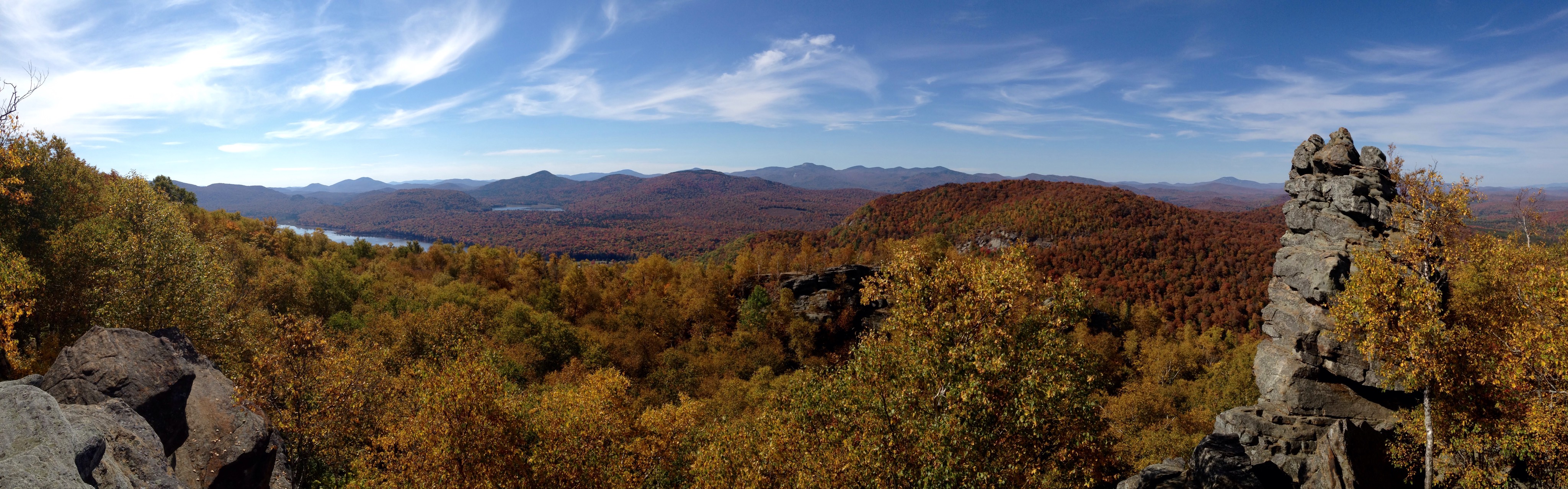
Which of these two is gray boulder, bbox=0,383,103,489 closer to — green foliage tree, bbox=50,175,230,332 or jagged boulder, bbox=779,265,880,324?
green foliage tree, bbox=50,175,230,332

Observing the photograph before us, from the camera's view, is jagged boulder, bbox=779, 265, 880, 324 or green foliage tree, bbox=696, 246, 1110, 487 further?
jagged boulder, bbox=779, 265, 880, 324

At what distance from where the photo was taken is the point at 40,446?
37.5ft

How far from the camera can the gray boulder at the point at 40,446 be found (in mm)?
10594

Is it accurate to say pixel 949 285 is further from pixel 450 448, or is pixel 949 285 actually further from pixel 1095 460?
pixel 450 448

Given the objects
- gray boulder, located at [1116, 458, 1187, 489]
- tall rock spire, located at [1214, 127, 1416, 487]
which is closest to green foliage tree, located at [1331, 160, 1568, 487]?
tall rock spire, located at [1214, 127, 1416, 487]

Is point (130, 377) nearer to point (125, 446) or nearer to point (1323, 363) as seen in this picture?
point (125, 446)

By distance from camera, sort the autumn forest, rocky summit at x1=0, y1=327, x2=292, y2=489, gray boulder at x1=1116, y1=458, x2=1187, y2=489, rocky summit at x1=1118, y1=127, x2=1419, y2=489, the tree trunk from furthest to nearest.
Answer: gray boulder at x1=1116, y1=458, x2=1187, y2=489 → rocky summit at x1=1118, y1=127, x2=1419, y2=489 → the tree trunk → the autumn forest → rocky summit at x1=0, y1=327, x2=292, y2=489

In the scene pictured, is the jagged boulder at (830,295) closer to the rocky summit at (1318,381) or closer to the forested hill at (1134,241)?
the forested hill at (1134,241)

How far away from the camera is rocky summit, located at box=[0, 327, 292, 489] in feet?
37.9

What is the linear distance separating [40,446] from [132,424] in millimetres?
6937

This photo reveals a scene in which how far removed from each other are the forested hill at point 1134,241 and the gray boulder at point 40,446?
8556 centimetres

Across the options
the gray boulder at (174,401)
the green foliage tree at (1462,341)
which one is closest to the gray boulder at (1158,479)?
the green foliage tree at (1462,341)

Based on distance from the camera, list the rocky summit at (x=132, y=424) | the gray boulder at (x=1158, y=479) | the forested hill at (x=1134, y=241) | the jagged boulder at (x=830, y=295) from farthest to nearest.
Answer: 1. the forested hill at (x=1134, y=241)
2. the jagged boulder at (x=830, y=295)
3. the gray boulder at (x=1158, y=479)
4. the rocky summit at (x=132, y=424)

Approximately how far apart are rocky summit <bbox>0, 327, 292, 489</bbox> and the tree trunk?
36723mm
